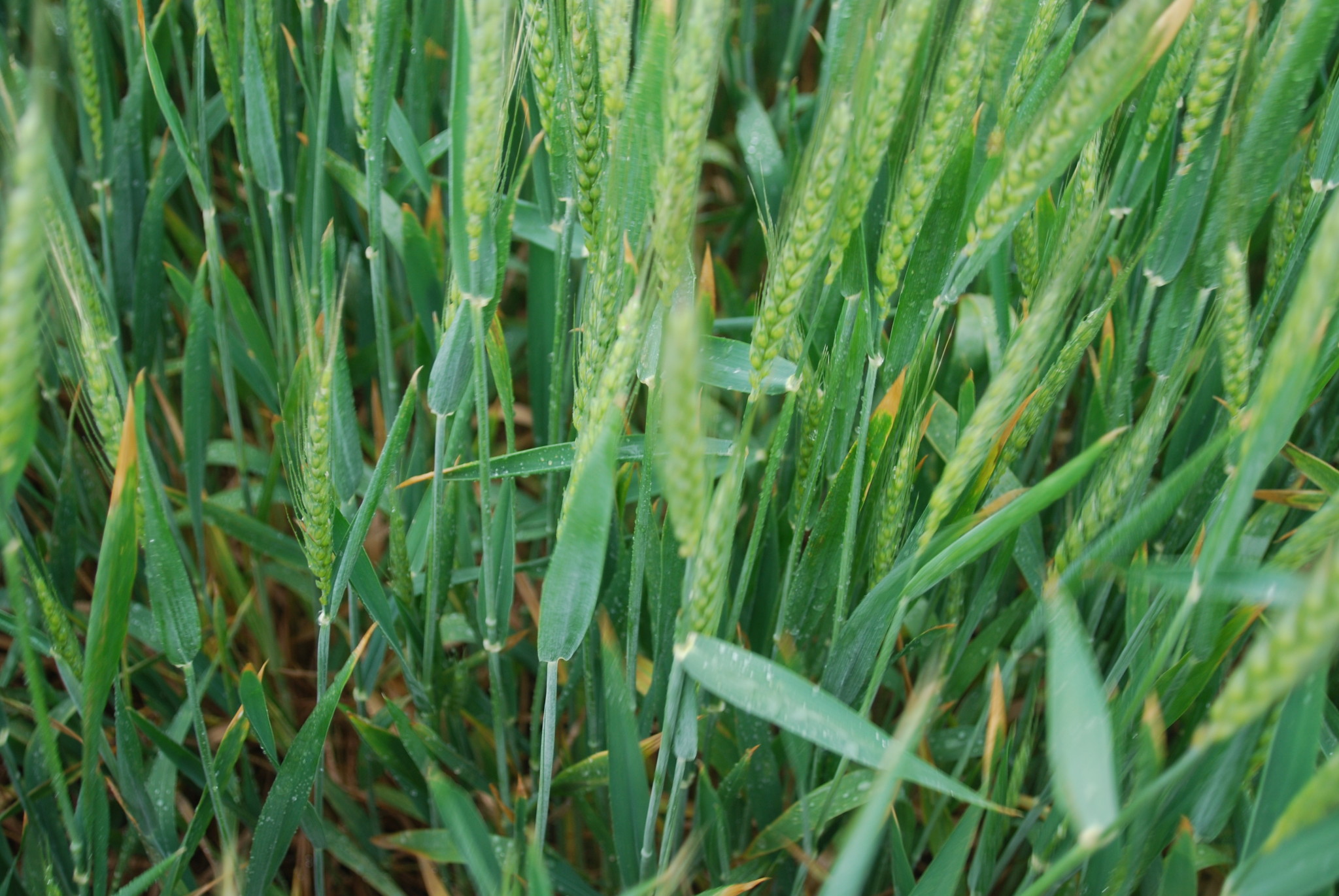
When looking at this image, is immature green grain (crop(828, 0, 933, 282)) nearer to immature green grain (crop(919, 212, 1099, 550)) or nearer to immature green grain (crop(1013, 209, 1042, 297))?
immature green grain (crop(919, 212, 1099, 550))

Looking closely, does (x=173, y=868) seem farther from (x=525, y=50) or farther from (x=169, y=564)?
(x=525, y=50)

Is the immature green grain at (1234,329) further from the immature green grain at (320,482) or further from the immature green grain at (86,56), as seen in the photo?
the immature green grain at (86,56)

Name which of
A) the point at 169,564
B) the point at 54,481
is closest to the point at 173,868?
the point at 169,564

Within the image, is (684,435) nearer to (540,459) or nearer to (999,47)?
(540,459)

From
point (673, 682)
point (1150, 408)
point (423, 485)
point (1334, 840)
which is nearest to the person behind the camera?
point (1334, 840)

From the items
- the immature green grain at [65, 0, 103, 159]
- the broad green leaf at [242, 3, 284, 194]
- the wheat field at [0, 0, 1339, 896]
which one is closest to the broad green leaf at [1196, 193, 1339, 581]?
the wheat field at [0, 0, 1339, 896]
